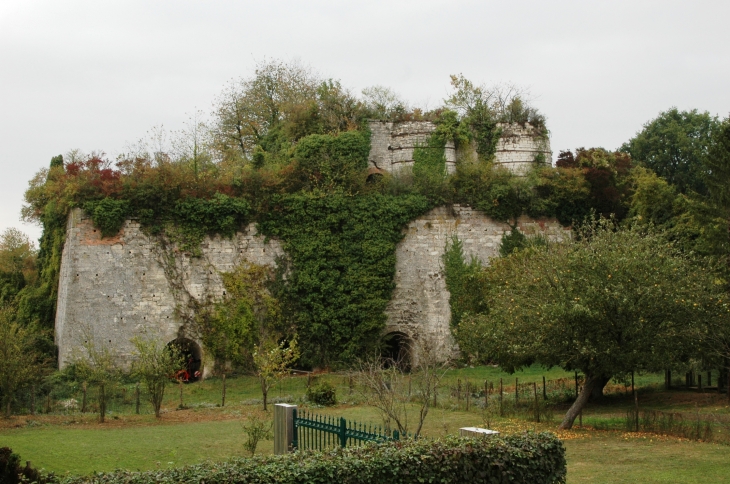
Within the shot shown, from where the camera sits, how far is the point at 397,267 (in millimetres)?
29281

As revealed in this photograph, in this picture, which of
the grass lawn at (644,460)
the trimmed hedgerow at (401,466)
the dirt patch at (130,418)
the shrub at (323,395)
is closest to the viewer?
the trimmed hedgerow at (401,466)

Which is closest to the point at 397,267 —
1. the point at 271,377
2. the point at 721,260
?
the point at 271,377

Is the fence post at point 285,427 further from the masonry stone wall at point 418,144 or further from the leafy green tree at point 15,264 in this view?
the masonry stone wall at point 418,144

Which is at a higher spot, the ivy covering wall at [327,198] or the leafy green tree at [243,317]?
the ivy covering wall at [327,198]

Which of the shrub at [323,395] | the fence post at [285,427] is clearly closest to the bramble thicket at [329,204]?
the shrub at [323,395]

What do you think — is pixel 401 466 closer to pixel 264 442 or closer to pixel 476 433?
pixel 476 433

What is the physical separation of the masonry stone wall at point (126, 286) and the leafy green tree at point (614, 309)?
1310 centimetres

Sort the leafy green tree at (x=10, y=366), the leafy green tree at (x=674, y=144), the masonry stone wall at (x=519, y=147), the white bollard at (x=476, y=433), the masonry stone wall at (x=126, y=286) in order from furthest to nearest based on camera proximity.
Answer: the leafy green tree at (x=674, y=144)
the masonry stone wall at (x=519, y=147)
the masonry stone wall at (x=126, y=286)
the leafy green tree at (x=10, y=366)
the white bollard at (x=476, y=433)

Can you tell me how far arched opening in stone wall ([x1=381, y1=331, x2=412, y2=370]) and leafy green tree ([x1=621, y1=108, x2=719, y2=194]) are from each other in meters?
22.8

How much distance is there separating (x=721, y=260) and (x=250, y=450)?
45.2 ft

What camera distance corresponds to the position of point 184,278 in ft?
89.1

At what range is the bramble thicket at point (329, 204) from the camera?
2722cm

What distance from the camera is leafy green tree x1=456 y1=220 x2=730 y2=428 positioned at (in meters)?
15.8

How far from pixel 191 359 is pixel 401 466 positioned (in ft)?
65.5
